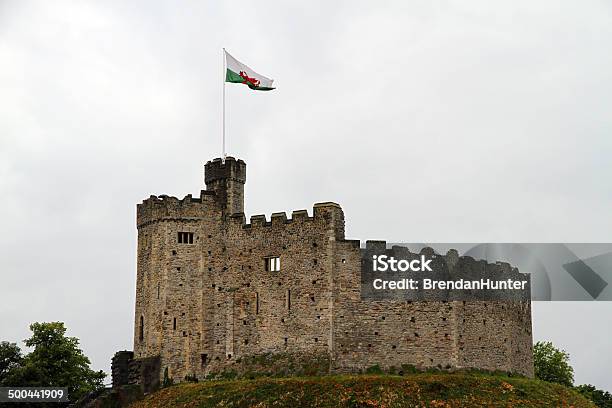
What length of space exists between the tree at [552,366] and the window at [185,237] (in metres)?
39.1

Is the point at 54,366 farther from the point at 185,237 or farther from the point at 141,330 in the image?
the point at 185,237

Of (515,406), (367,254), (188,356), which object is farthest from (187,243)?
(515,406)

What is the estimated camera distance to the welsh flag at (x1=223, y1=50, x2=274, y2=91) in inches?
2820

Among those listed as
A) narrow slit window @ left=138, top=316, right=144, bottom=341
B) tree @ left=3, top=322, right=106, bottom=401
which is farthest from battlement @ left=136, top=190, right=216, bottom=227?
tree @ left=3, top=322, right=106, bottom=401

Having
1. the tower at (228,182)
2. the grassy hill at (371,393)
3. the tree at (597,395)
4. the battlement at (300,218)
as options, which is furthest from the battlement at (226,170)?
the tree at (597,395)

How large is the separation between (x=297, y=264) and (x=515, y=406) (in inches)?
669

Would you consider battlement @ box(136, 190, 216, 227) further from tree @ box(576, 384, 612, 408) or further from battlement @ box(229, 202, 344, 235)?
tree @ box(576, 384, 612, 408)

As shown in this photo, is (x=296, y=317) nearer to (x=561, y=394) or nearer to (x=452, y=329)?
(x=452, y=329)

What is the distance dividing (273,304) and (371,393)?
10.8 m

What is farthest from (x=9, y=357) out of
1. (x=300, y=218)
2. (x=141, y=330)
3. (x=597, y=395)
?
(x=597, y=395)

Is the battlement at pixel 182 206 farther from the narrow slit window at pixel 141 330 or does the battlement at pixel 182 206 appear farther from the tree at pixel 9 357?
the tree at pixel 9 357

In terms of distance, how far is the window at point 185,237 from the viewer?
68.9m

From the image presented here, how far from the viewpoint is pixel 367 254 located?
66.2m

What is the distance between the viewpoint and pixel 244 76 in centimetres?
7162
